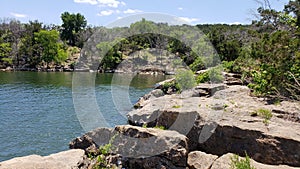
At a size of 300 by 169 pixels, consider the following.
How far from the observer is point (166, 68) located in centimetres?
5512

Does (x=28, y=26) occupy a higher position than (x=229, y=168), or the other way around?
(x=28, y=26)

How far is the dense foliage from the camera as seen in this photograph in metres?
14.2

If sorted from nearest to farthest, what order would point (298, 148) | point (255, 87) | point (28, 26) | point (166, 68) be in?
1. point (298, 148)
2. point (255, 87)
3. point (166, 68)
4. point (28, 26)

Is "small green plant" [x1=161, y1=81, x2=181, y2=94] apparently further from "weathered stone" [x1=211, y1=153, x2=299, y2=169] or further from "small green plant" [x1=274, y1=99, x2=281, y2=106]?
"weathered stone" [x1=211, y1=153, x2=299, y2=169]

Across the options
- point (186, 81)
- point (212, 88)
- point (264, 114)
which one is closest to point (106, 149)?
point (264, 114)

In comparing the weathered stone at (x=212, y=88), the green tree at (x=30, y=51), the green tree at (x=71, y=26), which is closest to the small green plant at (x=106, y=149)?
the weathered stone at (x=212, y=88)

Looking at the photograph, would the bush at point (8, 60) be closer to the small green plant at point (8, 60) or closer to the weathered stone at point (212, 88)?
the small green plant at point (8, 60)

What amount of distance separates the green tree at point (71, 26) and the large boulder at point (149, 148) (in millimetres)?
65526

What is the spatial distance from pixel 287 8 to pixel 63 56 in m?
50.3

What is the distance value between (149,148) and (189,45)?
1667 inches

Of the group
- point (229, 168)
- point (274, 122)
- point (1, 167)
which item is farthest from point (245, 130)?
point (1, 167)

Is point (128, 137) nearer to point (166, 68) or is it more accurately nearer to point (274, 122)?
point (274, 122)

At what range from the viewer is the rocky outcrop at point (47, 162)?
838 centimetres

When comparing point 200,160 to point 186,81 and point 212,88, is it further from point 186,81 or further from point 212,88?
point 186,81
